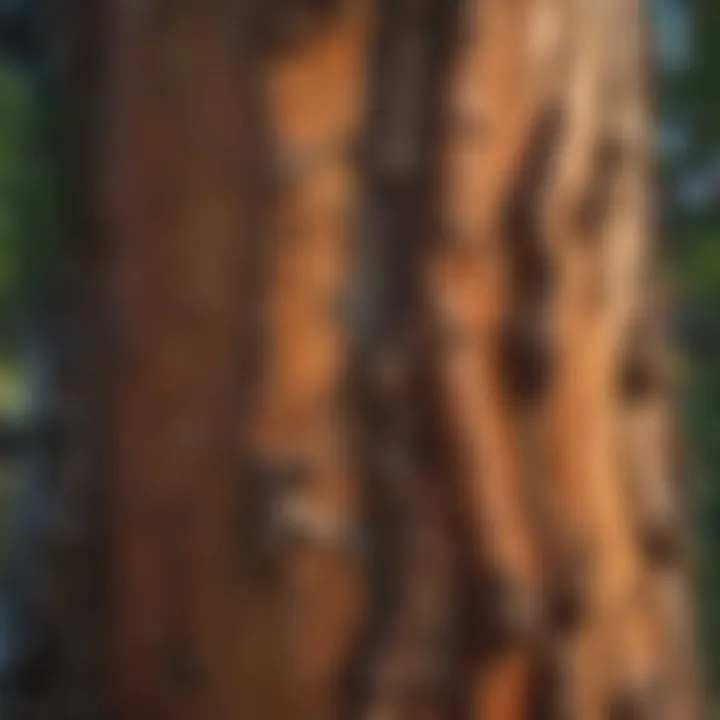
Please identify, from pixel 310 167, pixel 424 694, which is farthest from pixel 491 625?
pixel 310 167

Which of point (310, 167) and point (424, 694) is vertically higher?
point (310, 167)

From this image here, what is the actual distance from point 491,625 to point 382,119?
0.14 meters

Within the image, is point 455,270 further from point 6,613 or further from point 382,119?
point 6,613

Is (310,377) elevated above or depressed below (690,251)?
below

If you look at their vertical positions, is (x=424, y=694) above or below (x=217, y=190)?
below

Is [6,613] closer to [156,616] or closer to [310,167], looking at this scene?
[156,616]

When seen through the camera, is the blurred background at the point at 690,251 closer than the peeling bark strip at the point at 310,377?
No

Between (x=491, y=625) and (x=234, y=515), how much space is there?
0.25 ft

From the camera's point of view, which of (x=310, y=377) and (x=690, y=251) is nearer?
(x=310, y=377)

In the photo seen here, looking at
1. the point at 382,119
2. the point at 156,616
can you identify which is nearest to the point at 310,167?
the point at 382,119

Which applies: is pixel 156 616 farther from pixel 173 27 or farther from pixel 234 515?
pixel 173 27

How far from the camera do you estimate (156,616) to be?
0.43 meters

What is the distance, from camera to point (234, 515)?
42 cm

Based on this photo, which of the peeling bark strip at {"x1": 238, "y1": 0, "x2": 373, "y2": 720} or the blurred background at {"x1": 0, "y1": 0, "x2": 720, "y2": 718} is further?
the blurred background at {"x1": 0, "y1": 0, "x2": 720, "y2": 718}
